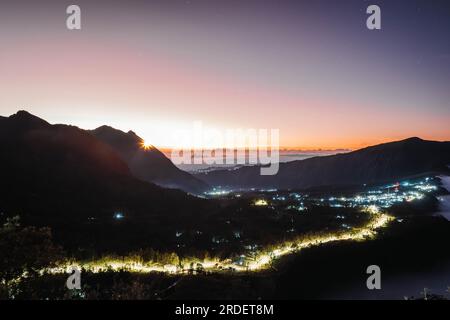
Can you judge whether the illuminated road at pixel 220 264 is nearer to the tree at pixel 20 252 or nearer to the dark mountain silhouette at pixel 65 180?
the tree at pixel 20 252

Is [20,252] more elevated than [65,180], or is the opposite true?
[20,252]

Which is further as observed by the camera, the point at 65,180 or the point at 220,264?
the point at 65,180

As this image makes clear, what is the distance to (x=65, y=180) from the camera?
123 meters

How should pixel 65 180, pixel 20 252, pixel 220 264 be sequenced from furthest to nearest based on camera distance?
pixel 65 180 → pixel 220 264 → pixel 20 252

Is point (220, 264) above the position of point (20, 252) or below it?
below

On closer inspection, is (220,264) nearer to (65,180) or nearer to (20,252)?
(20,252)

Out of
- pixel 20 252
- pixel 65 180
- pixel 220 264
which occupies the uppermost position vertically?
pixel 20 252

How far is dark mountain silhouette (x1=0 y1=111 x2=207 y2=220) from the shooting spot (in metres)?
101

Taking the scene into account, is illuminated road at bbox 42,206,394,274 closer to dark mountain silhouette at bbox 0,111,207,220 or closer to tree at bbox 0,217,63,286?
tree at bbox 0,217,63,286

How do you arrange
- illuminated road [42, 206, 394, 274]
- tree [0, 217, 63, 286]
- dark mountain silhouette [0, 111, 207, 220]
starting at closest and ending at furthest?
tree [0, 217, 63, 286]
illuminated road [42, 206, 394, 274]
dark mountain silhouette [0, 111, 207, 220]

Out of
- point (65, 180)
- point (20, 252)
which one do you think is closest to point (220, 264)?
point (20, 252)

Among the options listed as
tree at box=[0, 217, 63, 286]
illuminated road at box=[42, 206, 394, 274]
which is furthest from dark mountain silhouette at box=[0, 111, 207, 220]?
tree at box=[0, 217, 63, 286]

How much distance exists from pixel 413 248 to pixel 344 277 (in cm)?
3572

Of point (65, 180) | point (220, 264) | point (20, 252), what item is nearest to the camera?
point (20, 252)
